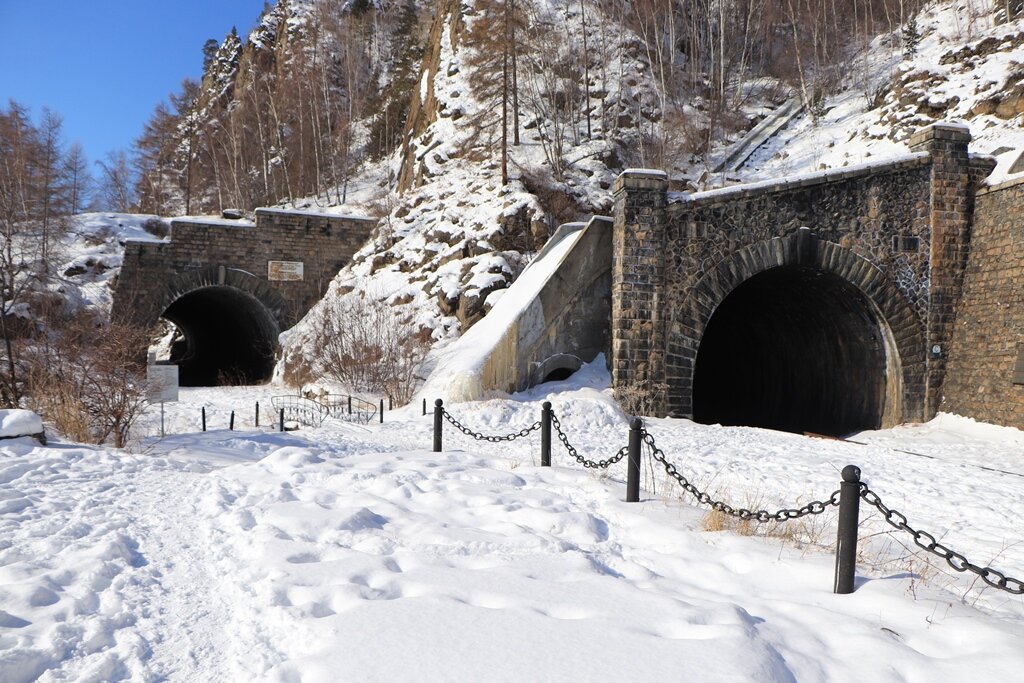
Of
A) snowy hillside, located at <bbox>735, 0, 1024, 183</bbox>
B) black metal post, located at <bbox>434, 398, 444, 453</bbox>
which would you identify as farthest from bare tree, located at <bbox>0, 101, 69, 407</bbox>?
snowy hillside, located at <bbox>735, 0, 1024, 183</bbox>

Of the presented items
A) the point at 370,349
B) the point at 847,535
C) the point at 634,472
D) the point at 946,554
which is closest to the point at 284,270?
the point at 370,349

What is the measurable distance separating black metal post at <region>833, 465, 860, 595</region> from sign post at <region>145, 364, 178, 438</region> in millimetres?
9403

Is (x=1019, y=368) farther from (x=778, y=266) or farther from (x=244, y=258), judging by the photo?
(x=244, y=258)

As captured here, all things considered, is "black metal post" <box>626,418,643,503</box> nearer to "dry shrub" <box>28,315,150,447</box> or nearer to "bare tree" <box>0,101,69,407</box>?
"dry shrub" <box>28,315,150,447</box>

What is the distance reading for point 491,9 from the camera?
27.1 m

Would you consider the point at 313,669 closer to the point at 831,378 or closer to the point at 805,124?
the point at 831,378

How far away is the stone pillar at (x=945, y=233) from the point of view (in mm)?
13875

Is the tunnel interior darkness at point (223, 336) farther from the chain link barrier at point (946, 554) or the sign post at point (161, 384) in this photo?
the chain link barrier at point (946, 554)

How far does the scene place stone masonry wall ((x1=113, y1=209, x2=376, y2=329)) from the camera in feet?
70.9

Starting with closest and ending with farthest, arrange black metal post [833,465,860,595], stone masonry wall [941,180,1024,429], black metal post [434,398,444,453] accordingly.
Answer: black metal post [833,465,860,595] → black metal post [434,398,444,453] → stone masonry wall [941,180,1024,429]

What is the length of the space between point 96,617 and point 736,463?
7861 mm

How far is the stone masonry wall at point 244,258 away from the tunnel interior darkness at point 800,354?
45.6 ft

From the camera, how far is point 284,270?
76.4ft

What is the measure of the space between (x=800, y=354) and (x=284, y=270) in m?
17.3
